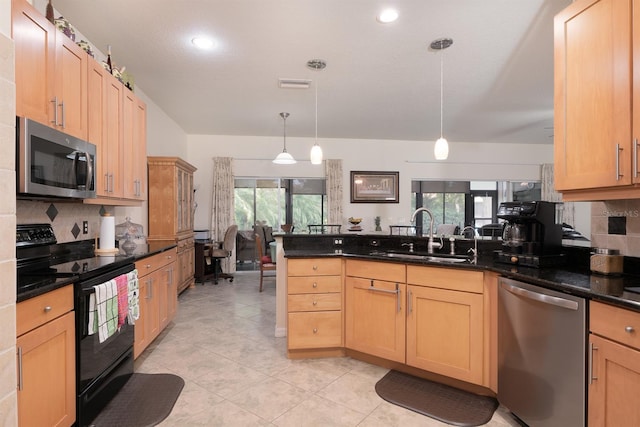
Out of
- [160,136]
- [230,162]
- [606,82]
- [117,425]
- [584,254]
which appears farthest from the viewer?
[230,162]

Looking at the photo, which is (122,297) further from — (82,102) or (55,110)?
(82,102)

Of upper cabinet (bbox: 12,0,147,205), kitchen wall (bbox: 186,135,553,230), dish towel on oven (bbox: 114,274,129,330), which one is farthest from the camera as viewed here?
kitchen wall (bbox: 186,135,553,230)

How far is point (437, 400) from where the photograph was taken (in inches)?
84.0

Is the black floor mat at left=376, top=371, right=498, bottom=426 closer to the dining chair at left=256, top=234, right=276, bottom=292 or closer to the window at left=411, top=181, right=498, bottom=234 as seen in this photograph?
the dining chair at left=256, top=234, right=276, bottom=292

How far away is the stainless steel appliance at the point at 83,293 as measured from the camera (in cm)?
169

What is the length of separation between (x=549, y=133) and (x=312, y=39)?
584cm

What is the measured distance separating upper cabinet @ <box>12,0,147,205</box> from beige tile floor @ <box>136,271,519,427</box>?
149 centimetres

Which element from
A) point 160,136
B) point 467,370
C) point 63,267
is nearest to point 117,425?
point 63,267

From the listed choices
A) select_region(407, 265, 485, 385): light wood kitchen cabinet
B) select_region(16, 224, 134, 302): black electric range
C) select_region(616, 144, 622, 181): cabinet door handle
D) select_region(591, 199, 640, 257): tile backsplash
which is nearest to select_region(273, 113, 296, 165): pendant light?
select_region(16, 224, 134, 302): black electric range

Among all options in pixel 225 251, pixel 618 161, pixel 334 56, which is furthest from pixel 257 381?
pixel 225 251

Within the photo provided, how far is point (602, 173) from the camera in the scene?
165 centimetres

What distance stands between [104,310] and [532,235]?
2691 mm

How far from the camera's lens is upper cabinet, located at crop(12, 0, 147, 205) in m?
1.75

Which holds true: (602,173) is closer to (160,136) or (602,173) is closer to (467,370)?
(467,370)
